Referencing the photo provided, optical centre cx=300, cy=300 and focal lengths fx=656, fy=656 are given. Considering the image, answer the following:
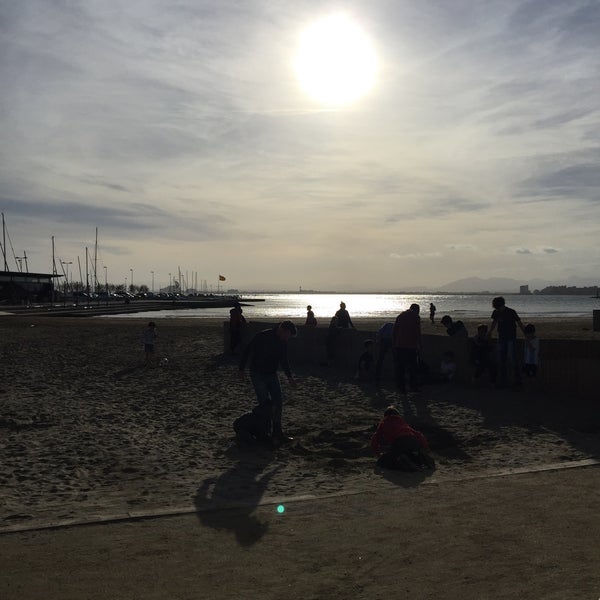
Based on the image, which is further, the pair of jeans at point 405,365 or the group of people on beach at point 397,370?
the pair of jeans at point 405,365

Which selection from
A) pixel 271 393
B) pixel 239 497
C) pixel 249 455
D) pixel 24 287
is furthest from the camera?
pixel 24 287

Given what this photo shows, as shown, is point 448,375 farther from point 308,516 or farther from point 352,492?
point 308,516

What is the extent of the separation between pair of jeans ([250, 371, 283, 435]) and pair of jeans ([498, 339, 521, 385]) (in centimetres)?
519

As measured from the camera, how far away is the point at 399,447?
7430mm

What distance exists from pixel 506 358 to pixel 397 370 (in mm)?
2079

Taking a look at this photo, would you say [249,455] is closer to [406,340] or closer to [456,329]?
[406,340]

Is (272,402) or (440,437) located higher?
(272,402)

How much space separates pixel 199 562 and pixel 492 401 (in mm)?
7680

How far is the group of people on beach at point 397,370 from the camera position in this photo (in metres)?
7.53

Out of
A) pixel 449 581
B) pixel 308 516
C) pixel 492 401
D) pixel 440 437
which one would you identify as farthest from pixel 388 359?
pixel 449 581

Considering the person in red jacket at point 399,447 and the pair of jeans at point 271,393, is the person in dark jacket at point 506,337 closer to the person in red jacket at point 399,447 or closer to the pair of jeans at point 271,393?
the person in red jacket at point 399,447

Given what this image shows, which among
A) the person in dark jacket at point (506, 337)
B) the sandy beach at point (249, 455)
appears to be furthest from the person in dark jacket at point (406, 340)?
the person in dark jacket at point (506, 337)

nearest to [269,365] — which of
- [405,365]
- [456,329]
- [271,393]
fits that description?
[271,393]

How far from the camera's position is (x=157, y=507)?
596 centimetres
